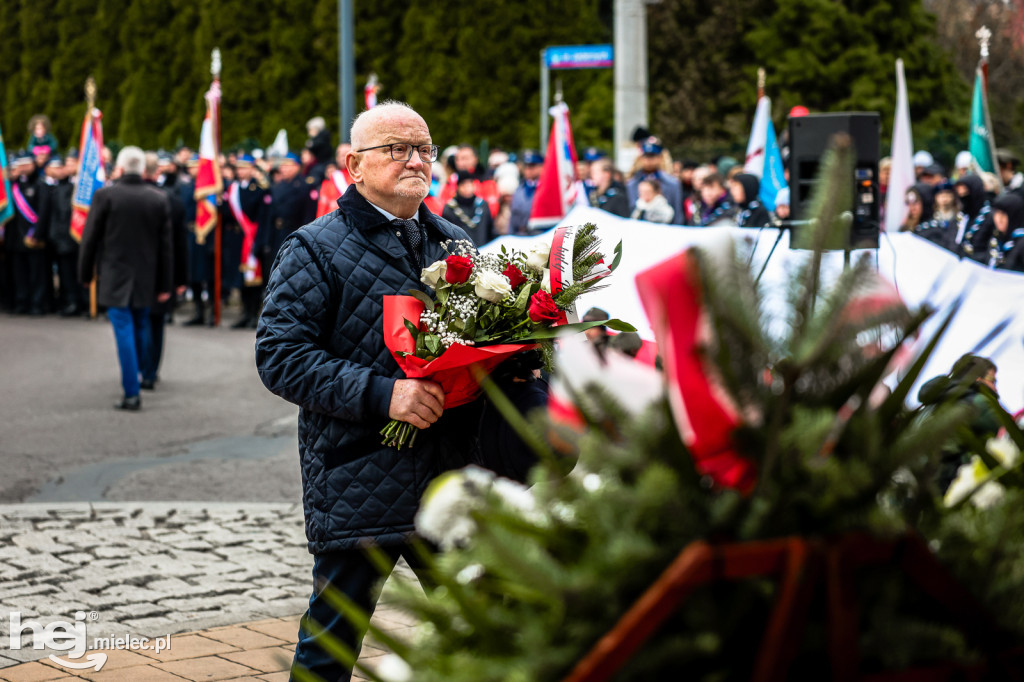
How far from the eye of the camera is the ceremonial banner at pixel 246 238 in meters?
16.9

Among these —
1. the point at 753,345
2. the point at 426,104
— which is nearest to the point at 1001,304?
the point at 753,345

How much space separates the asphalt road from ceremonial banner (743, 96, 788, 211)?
5416mm

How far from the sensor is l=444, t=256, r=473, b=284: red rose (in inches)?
131

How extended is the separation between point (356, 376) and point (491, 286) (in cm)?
43

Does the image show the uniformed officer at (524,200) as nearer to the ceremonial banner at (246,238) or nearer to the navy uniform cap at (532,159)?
the navy uniform cap at (532,159)

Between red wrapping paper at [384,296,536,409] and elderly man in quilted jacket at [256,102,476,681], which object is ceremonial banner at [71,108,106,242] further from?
red wrapping paper at [384,296,536,409]

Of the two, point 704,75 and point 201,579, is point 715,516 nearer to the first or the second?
point 201,579

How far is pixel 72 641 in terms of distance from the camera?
187 inches

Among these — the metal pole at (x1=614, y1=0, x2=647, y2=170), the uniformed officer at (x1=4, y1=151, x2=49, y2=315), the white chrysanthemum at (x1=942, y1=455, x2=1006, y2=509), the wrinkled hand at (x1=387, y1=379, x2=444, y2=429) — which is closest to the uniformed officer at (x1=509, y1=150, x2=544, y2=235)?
the metal pole at (x1=614, y1=0, x2=647, y2=170)

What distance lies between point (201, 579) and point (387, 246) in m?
2.73

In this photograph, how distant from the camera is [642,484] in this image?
1.32 metres

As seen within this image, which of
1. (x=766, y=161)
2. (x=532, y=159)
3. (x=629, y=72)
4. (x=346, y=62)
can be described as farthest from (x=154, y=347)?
(x=629, y=72)

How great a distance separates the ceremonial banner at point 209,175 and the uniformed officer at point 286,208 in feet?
3.44

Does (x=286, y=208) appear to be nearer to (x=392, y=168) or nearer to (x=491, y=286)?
(x=392, y=168)
